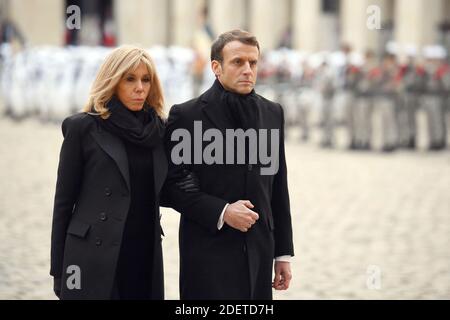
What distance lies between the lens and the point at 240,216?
5359 millimetres

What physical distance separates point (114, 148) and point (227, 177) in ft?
1.78

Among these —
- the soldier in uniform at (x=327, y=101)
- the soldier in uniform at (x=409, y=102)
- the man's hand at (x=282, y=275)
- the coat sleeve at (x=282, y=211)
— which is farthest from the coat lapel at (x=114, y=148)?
the soldier in uniform at (x=327, y=101)

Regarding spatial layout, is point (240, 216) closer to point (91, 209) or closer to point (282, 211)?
point (282, 211)

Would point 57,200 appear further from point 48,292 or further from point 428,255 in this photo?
point 428,255

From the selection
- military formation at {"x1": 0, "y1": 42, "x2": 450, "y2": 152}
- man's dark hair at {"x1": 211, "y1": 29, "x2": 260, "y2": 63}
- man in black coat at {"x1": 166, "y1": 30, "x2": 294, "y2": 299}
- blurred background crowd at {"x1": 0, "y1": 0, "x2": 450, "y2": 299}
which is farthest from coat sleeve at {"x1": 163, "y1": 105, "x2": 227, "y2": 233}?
military formation at {"x1": 0, "y1": 42, "x2": 450, "y2": 152}

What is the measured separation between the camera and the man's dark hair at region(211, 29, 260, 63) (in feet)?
17.8

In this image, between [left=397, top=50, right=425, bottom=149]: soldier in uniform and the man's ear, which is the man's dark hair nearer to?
the man's ear

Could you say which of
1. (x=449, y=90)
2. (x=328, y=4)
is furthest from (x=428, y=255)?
(x=328, y=4)

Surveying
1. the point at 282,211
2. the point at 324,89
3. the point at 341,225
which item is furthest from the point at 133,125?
the point at 324,89

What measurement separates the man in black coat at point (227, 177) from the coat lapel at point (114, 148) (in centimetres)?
21

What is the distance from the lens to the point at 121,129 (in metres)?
5.49

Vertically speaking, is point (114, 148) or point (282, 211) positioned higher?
point (114, 148)

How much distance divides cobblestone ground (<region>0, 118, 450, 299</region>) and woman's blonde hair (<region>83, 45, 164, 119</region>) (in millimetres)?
4162

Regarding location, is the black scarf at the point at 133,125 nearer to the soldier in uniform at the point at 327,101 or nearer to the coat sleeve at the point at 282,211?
the coat sleeve at the point at 282,211
